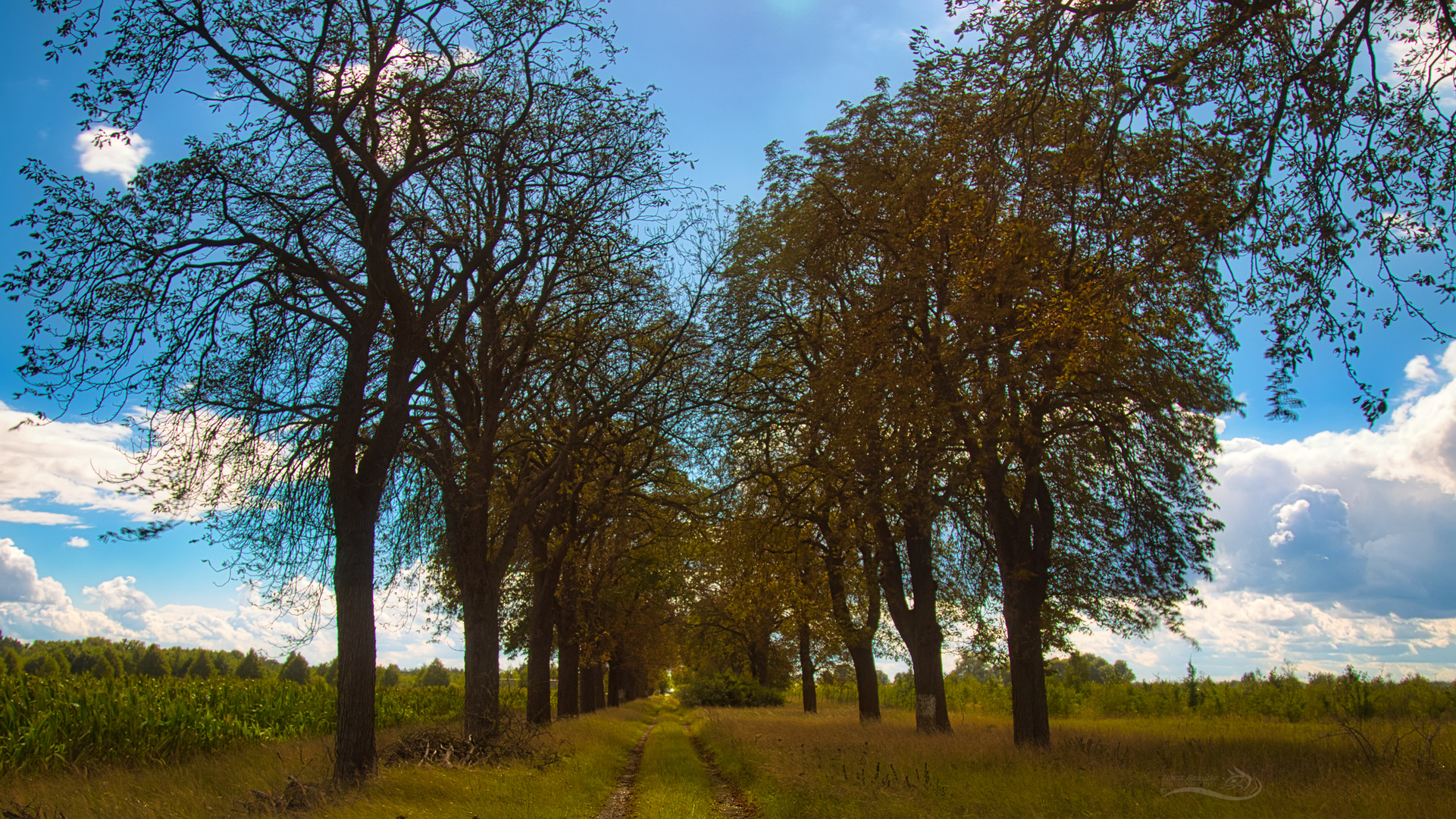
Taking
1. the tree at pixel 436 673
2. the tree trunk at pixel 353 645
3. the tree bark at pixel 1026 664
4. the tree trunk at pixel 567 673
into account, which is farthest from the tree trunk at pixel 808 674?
the tree at pixel 436 673

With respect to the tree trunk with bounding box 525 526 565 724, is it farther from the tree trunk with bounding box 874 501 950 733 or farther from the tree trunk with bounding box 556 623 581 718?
the tree trunk with bounding box 874 501 950 733

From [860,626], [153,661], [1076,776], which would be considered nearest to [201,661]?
[153,661]

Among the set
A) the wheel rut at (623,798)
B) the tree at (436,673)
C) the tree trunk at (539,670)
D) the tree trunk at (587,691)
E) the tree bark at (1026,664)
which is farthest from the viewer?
the tree at (436,673)

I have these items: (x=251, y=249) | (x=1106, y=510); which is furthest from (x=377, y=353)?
(x=1106, y=510)

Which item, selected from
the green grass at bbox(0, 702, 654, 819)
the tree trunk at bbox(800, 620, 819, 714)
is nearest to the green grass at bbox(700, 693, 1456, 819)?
the green grass at bbox(0, 702, 654, 819)

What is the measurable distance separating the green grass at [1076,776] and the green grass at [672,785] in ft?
2.63

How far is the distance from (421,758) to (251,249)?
847 centimetres

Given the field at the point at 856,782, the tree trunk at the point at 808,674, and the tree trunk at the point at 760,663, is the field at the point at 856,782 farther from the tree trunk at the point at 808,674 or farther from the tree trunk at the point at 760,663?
the tree trunk at the point at 760,663

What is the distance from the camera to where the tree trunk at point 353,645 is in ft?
32.3

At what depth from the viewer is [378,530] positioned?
12.7 m

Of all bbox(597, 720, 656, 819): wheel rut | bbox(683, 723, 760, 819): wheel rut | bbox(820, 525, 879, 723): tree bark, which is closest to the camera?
bbox(597, 720, 656, 819): wheel rut

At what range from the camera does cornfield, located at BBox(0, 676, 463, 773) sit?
11.9m

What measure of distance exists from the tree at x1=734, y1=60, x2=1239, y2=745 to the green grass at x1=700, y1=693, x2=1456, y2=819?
7.54 feet

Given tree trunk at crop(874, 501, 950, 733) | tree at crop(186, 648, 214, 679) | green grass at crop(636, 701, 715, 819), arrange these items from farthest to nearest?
tree at crop(186, 648, 214, 679) → tree trunk at crop(874, 501, 950, 733) → green grass at crop(636, 701, 715, 819)
